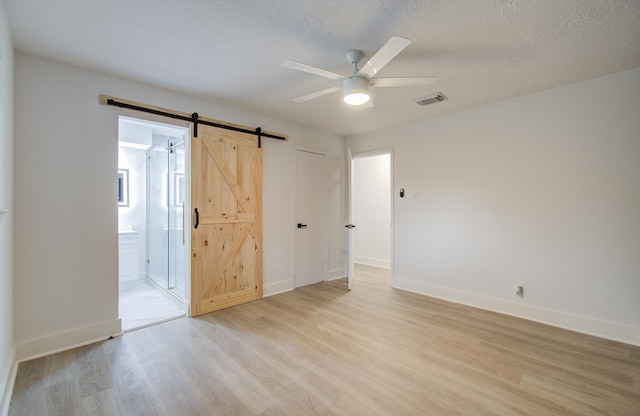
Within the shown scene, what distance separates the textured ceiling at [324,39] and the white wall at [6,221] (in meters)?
0.32

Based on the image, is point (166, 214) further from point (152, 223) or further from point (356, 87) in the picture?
point (356, 87)

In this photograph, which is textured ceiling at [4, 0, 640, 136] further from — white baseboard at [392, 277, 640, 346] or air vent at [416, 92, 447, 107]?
white baseboard at [392, 277, 640, 346]

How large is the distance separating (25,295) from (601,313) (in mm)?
5312

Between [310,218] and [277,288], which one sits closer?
[277,288]

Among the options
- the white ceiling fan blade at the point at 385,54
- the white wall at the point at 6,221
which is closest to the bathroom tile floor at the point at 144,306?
the white wall at the point at 6,221

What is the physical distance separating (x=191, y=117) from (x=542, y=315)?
455 centimetres

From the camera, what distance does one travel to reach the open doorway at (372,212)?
6086 mm

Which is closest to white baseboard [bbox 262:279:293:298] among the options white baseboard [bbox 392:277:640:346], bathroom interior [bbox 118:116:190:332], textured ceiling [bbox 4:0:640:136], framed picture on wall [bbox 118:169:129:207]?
bathroom interior [bbox 118:116:190:332]

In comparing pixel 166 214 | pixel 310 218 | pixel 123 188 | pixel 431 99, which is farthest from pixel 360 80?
pixel 123 188

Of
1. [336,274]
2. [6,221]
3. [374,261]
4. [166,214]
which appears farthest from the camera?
[374,261]

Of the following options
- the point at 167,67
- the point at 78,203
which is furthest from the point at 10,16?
the point at 78,203

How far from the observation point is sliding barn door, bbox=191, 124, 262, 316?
3367 millimetres

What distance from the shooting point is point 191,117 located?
3303 mm

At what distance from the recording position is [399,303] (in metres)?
3.78
